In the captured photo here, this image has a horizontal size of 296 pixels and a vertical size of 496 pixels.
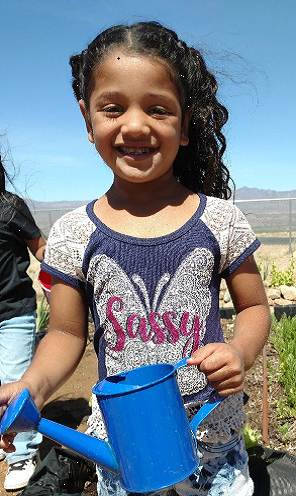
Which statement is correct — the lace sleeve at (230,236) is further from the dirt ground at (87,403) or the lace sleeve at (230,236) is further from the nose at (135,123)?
the dirt ground at (87,403)

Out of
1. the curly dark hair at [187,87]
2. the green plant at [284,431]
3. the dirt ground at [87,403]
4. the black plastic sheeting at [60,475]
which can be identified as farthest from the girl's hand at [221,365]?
the green plant at [284,431]

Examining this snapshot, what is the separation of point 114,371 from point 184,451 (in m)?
0.35

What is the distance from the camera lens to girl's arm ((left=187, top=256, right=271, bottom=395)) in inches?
39.2

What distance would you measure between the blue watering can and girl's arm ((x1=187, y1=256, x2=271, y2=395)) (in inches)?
2.6

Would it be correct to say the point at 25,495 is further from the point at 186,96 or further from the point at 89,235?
the point at 186,96

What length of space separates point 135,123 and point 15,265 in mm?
1724

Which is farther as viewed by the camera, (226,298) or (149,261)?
(226,298)

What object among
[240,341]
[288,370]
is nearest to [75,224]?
[240,341]

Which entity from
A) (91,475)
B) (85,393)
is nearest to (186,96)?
(91,475)

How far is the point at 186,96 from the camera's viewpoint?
1340mm

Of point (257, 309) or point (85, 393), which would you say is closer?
point (257, 309)

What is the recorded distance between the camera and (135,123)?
1178 millimetres

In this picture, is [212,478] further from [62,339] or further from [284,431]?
[284,431]

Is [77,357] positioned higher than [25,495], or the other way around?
[77,357]
